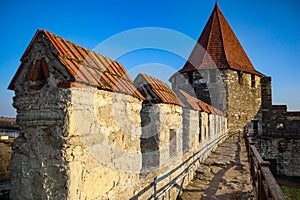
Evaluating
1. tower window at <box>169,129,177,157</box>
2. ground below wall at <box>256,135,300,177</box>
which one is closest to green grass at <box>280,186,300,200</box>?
ground below wall at <box>256,135,300,177</box>

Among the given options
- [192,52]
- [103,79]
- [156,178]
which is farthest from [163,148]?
[192,52]

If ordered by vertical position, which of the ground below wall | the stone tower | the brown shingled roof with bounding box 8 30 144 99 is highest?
the stone tower

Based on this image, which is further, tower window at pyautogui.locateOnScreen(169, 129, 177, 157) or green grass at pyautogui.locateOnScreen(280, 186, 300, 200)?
green grass at pyautogui.locateOnScreen(280, 186, 300, 200)

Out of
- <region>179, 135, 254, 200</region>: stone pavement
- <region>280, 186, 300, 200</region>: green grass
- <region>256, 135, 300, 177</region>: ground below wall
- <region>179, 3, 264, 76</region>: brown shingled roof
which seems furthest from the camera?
<region>179, 3, 264, 76</region>: brown shingled roof

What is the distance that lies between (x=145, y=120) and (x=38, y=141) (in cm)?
132

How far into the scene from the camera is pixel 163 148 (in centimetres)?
304

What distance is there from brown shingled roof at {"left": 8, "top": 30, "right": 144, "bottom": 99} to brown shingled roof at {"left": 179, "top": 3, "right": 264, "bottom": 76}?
15944mm

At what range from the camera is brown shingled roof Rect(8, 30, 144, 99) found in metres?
1.79

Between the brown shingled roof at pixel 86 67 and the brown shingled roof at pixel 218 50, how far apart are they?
1594 cm

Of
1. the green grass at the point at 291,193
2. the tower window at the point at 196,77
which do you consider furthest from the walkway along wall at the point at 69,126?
the tower window at the point at 196,77

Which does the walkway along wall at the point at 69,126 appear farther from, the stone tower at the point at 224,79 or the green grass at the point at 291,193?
the stone tower at the point at 224,79

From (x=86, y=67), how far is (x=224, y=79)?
16.6 metres

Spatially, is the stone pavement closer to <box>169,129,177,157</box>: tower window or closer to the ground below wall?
<box>169,129,177,157</box>: tower window

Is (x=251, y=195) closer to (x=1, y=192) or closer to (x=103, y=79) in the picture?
(x=103, y=79)
